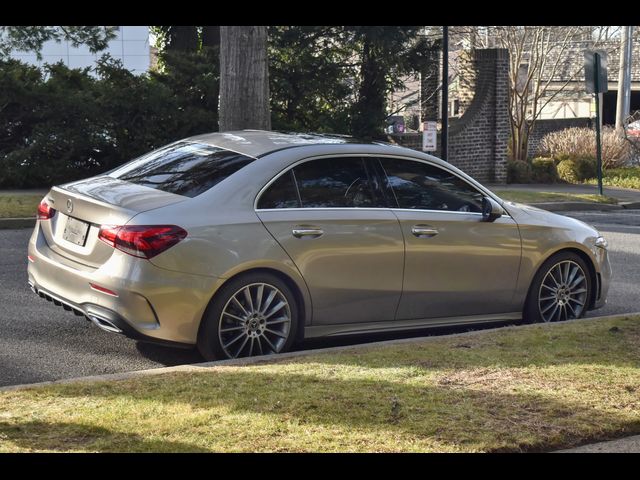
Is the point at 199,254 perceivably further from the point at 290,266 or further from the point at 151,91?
the point at 151,91

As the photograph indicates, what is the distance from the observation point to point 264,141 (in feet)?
24.9

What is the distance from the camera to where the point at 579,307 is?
851 centimetres

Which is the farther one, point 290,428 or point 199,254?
point 199,254

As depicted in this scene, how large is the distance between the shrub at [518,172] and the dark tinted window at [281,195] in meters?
19.7

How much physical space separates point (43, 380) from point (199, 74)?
15.7 meters

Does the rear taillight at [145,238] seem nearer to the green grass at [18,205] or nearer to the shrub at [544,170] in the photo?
the green grass at [18,205]

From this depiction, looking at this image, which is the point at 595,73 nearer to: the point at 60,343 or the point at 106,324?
the point at 60,343

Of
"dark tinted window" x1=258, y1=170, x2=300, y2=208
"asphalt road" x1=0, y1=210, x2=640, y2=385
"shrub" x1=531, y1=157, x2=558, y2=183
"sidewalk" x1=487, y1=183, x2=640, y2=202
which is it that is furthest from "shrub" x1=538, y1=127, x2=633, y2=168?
"dark tinted window" x1=258, y1=170, x2=300, y2=208

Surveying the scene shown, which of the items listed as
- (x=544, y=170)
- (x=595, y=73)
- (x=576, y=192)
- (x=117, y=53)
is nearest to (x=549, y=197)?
(x=576, y=192)

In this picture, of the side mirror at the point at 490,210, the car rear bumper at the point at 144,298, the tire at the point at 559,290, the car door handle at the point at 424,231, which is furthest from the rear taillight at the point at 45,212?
the tire at the point at 559,290
